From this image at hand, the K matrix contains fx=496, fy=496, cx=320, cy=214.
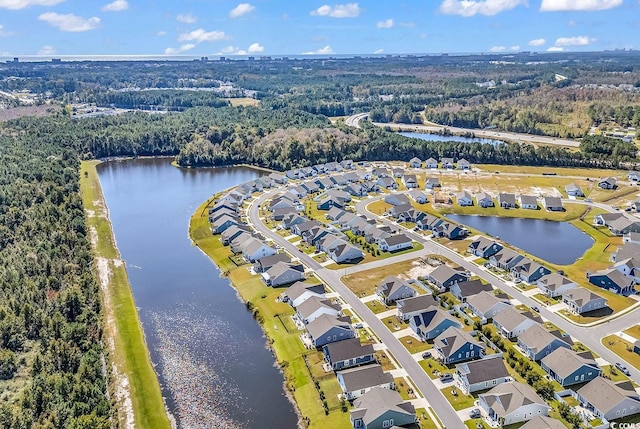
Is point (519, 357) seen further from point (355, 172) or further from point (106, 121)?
point (106, 121)

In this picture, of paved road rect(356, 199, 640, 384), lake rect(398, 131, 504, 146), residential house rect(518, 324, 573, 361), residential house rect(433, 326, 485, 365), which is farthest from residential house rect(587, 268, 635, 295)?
lake rect(398, 131, 504, 146)

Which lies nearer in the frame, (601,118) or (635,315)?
(635,315)

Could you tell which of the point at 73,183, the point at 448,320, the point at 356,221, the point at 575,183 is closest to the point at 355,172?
the point at 356,221

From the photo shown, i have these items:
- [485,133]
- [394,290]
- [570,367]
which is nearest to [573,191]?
[394,290]

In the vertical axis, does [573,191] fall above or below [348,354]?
above

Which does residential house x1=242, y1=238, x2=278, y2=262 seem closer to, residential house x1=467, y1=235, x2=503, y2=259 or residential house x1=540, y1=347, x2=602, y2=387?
residential house x1=467, y1=235, x2=503, y2=259

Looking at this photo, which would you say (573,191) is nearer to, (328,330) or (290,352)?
(328,330)
